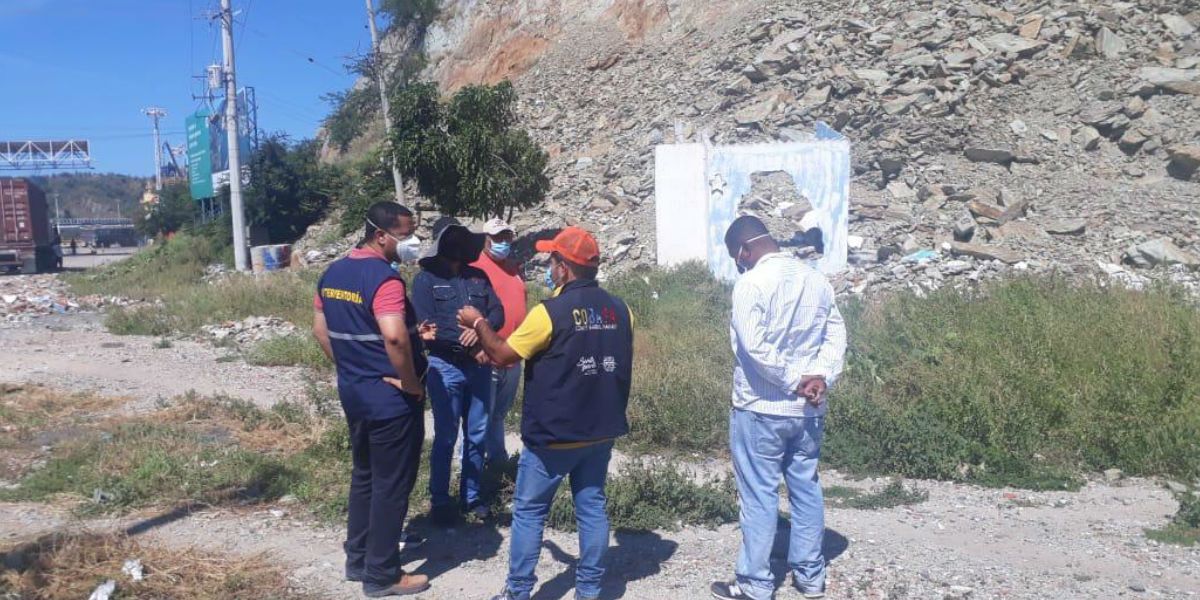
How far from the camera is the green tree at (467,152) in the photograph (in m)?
18.7

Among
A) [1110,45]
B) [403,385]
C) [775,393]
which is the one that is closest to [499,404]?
[403,385]

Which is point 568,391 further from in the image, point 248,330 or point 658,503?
point 248,330

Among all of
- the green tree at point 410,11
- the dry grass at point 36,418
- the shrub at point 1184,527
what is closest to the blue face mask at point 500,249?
the dry grass at point 36,418

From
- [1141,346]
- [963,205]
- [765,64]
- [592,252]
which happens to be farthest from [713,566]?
[765,64]

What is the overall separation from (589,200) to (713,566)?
52.2 ft

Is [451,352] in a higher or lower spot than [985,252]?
lower

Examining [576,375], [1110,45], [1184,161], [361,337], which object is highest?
[1110,45]

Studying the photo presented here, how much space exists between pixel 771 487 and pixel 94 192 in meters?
125

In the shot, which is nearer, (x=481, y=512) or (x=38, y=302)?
(x=481, y=512)

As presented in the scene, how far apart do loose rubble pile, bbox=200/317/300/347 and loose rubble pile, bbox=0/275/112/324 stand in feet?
16.8

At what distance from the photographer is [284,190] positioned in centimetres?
2747

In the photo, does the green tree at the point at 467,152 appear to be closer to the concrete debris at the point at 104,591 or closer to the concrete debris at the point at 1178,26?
the concrete debris at the point at 1178,26

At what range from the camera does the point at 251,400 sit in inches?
328

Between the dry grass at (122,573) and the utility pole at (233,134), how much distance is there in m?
19.3
